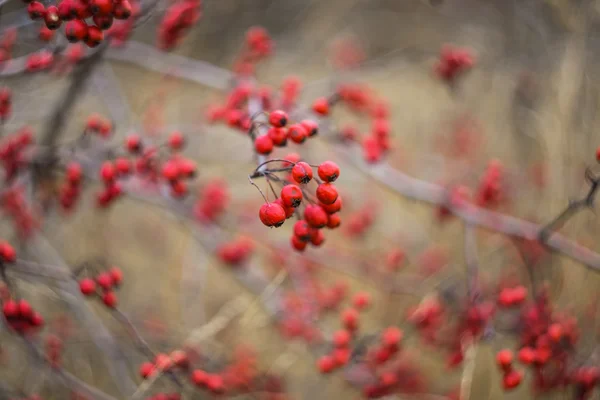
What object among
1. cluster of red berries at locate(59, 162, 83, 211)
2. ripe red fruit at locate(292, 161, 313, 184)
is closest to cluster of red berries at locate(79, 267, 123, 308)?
cluster of red berries at locate(59, 162, 83, 211)

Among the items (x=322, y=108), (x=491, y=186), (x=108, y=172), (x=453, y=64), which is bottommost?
(x=491, y=186)

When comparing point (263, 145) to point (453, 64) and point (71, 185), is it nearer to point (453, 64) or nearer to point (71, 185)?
point (71, 185)

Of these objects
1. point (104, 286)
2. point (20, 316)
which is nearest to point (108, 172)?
point (104, 286)

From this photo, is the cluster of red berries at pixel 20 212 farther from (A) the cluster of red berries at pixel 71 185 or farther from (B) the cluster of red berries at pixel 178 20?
(B) the cluster of red berries at pixel 178 20

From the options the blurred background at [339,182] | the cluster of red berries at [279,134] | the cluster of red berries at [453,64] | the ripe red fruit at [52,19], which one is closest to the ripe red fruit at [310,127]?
the cluster of red berries at [279,134]

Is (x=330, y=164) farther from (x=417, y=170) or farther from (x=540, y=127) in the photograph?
(x=417, y=170)

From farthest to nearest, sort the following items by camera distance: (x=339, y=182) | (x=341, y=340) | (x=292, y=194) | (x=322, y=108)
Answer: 1. (x=339, y=182)
2. (x=341, y=340)
3. (x=322, y=108)
4. (x=292, y=194)
